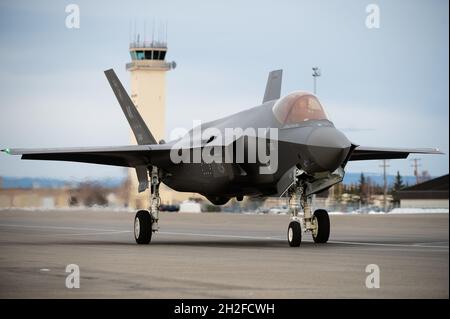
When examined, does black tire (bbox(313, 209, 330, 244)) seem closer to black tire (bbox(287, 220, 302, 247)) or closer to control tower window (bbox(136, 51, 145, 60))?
black tire (bbox(287, 220, 302, 247))

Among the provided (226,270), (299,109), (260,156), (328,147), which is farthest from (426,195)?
(226,270)

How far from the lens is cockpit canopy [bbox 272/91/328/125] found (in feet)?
64.2

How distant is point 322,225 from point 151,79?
257ft

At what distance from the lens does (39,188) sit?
28562 millimetres

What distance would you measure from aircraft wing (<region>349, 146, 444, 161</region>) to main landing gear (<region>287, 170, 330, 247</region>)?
290 centimetres

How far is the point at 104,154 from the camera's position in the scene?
23.2 meters

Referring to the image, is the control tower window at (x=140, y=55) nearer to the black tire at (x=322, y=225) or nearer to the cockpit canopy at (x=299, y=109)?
the black tire at (x=322, y=225)

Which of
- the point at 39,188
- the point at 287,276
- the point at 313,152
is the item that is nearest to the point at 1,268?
the point at 287,276

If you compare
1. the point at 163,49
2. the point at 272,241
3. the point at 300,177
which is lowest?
the point at 272,241

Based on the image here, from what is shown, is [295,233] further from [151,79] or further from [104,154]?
[151,79]

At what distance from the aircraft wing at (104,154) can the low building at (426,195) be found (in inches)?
1948

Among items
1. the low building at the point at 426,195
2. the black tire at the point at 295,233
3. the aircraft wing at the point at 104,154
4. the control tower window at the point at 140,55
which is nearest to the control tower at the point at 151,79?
the control tower window at the point at 140,55
